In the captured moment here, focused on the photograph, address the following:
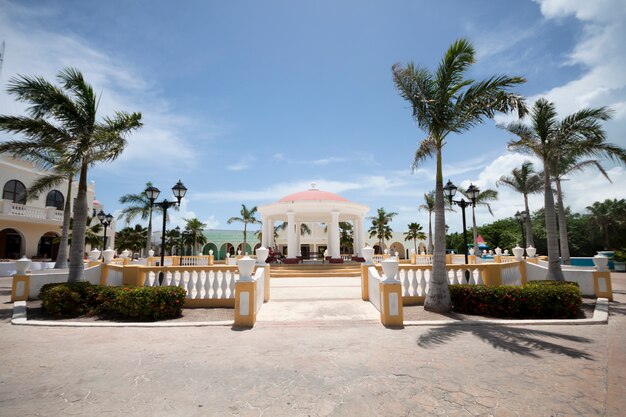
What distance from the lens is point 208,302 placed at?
9.48 meters

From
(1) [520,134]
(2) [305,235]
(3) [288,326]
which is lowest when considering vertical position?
(3) [288,326]

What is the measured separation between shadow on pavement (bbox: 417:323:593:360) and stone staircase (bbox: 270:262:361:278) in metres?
12.4

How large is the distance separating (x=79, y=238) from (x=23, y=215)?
20.5m

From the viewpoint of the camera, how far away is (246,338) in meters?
6.36

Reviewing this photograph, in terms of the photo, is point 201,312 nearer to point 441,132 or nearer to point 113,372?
point 113,372

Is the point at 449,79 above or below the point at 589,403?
above

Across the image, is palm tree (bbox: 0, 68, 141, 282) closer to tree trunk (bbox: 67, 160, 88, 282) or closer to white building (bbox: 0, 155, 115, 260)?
tree trunk (bbox: 67, 160, 88, 282)

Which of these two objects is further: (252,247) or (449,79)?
(252,247)

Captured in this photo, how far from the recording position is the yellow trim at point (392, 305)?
7290mm

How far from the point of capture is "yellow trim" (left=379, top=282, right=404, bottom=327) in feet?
23.9

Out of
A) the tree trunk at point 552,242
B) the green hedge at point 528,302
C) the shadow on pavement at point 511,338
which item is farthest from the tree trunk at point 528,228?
the shadow on pavement at point 511,338

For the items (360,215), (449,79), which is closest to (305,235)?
(360,215)

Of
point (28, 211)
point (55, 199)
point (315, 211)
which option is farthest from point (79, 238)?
point (55, 199)

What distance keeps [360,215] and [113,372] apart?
71.4ft
